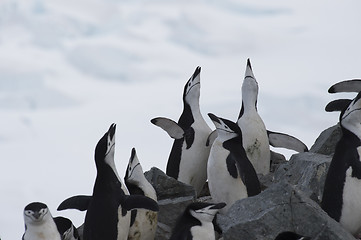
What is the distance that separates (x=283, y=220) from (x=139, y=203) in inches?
56.4

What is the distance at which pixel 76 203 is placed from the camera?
9.55m

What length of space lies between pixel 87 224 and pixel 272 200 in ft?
6.28

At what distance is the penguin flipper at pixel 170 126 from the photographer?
1214 cm

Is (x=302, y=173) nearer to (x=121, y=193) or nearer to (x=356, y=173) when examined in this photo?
(x=356, y=173)

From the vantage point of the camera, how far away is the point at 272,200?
8.70 meters

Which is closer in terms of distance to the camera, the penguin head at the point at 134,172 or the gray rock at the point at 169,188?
the penguin head at the point at 134,172

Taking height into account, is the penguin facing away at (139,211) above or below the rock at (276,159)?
below

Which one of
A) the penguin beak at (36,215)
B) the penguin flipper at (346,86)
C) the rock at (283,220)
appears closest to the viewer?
the rock at (283,220)

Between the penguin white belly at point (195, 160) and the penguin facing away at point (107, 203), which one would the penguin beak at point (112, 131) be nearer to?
the penguin facing away at point (107, 203)

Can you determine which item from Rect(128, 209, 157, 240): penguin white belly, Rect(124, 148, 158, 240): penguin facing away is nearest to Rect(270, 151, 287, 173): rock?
Rect(124, 148, 158, 240): penguin facing away

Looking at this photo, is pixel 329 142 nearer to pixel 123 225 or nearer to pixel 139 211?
pixel 139 211

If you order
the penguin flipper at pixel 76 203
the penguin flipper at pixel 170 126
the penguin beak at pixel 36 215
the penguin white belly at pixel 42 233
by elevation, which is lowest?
the penguin white belly at pixel 42 233

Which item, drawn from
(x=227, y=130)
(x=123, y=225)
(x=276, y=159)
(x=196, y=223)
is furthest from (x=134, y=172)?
(x=276, y=159)

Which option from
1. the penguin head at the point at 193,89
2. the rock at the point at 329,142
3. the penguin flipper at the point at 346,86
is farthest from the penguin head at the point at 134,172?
the penguin flipper at the point at 346,86
